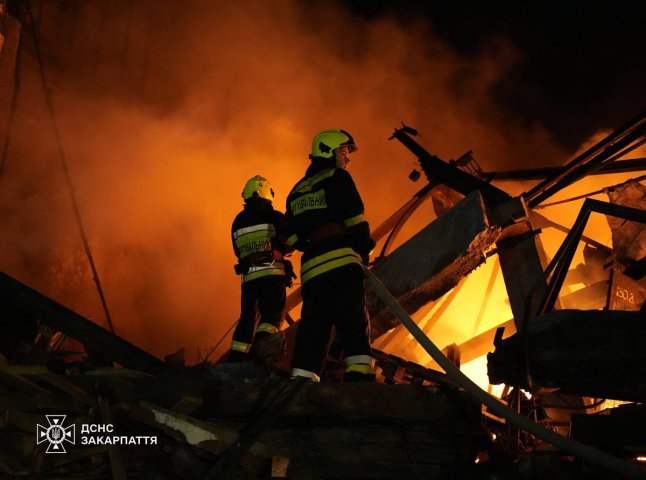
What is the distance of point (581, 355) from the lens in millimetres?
2691

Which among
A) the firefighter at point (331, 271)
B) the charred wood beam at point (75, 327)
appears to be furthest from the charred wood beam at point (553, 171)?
the charred wood beam at point (75, 327)

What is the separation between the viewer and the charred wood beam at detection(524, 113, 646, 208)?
5273 mm

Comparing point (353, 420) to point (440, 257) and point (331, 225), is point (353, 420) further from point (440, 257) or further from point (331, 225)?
point (440, 257)

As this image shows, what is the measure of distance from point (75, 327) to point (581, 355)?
330 cm

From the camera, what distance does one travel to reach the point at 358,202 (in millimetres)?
3729

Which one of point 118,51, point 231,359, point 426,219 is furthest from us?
point 426,219

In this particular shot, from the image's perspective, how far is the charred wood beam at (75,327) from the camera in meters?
3.96

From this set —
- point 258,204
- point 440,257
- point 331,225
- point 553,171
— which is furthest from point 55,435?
point 553,171

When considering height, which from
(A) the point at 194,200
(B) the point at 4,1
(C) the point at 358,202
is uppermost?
(B) the point at 4,1

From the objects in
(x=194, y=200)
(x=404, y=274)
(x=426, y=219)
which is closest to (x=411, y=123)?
(x=426, y=219)

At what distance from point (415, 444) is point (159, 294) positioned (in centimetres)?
729

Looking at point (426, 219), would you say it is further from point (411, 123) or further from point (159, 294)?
point (159, 294)

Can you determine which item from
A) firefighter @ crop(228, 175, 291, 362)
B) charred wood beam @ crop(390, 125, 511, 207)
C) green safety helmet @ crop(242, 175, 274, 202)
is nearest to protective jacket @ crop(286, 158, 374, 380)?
firefighter @ crop(228, 175, 291, 362)

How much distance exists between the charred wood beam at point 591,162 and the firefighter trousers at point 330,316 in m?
2.68
